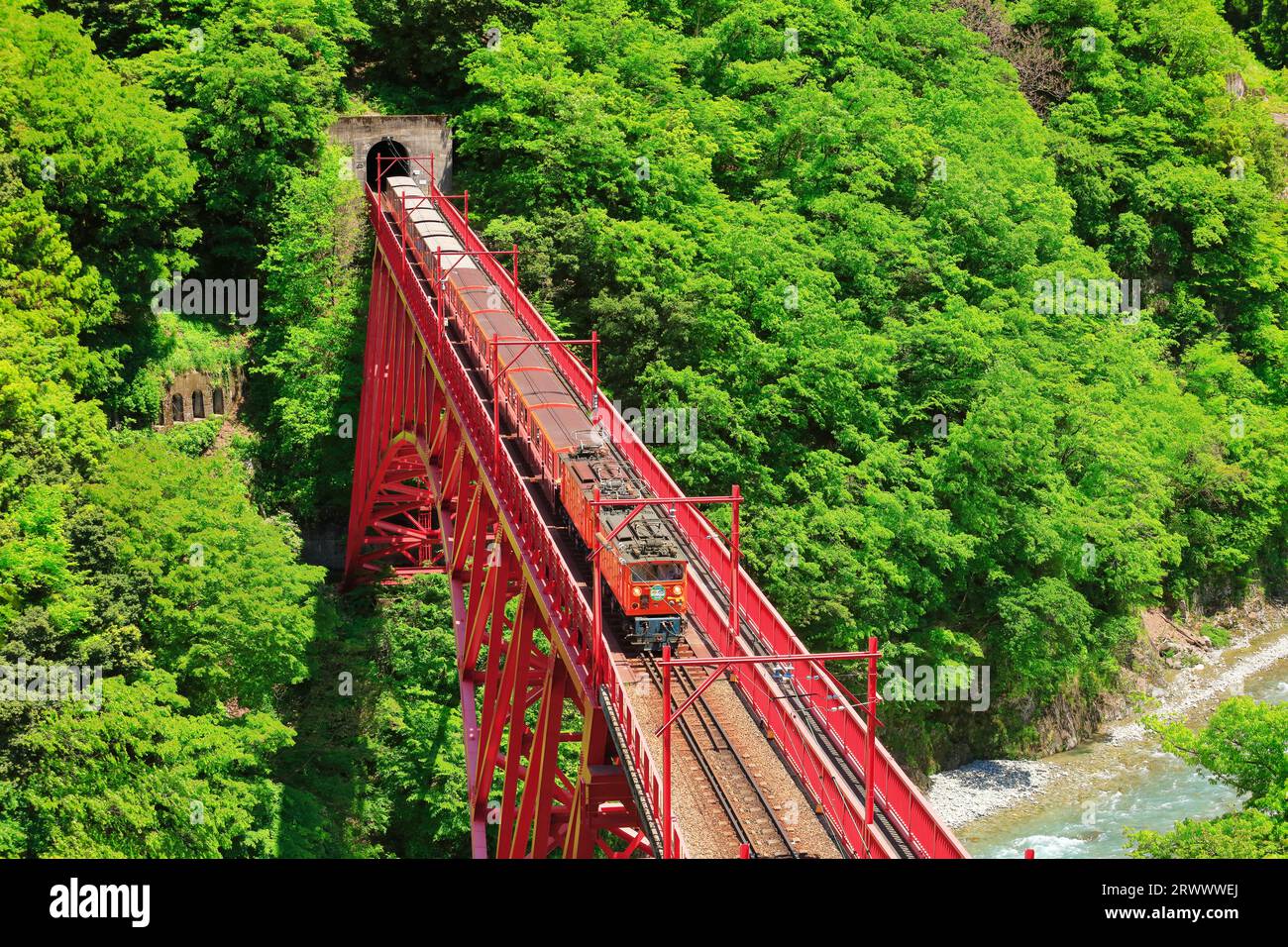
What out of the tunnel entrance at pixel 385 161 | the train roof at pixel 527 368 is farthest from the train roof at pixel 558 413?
the tunnel entrance at pixel 385 161

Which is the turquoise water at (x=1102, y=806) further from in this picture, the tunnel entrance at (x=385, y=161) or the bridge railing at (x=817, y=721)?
the tunnel entrance at (x=385, y=161)

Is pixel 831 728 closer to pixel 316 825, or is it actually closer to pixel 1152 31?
pixel 316 825

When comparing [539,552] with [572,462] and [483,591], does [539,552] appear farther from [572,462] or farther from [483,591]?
[483,591]

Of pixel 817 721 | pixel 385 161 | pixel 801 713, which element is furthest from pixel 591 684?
pixel 385 161

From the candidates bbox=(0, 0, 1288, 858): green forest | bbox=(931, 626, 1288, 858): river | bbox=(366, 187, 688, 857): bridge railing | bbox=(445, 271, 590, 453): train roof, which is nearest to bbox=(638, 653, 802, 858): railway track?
bbox=(366, 187, 688, 857): bridge railing

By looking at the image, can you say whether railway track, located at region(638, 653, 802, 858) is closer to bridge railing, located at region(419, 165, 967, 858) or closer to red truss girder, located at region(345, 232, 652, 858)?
bridge railing, located at region(419, 165, 967, 858)
